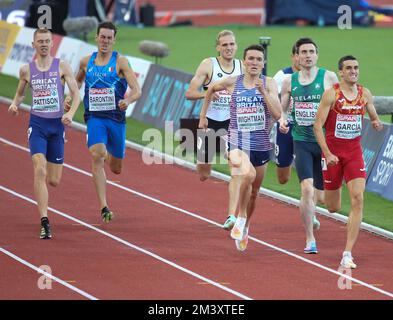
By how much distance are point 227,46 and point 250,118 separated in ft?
4.82

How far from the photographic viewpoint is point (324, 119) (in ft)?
41.6

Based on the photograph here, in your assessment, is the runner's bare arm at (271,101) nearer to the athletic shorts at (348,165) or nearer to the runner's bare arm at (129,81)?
the athletic shorts at (348,165)

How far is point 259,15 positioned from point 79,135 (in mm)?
24657

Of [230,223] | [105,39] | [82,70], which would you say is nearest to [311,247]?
[230,223]

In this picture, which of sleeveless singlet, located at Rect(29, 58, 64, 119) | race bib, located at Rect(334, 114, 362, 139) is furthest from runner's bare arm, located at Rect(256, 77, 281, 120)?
sleeveless singlet, located at Rect(29, 58, 64, 119)

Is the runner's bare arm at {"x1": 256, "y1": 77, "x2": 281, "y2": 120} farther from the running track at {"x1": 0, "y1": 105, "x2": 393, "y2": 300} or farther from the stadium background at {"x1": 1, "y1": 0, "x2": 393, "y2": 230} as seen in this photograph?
the stadium background at {"x1": 1, "y1": 0, "x2": 393, "y2": 230}

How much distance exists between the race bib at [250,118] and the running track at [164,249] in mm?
1387

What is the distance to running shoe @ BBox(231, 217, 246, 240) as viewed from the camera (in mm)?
13062

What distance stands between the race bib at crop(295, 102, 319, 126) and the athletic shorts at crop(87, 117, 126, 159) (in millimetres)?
2415

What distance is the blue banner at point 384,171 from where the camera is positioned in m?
16.2

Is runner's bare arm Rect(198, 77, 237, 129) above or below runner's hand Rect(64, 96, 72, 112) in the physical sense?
above

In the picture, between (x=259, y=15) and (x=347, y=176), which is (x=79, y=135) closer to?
(x=347, y=176)

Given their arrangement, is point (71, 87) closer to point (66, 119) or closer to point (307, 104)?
point (66, 119)
